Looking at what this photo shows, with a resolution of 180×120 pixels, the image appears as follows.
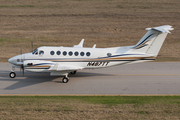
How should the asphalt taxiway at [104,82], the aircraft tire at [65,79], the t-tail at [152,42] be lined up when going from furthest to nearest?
1. the t-tail at [152,42]
2. the aircraft tire at [65,79]
3. the asphalt taxiway at [104,82]

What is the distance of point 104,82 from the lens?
60.3ft

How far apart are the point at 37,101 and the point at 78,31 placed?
27.3 metres

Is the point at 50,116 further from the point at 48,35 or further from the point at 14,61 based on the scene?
the point at 48,35

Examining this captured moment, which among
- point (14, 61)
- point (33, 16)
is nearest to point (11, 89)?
point (14, 61)

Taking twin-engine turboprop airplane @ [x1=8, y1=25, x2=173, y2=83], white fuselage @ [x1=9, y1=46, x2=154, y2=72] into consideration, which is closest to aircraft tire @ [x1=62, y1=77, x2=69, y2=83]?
twin-engine turboprop airplane @ [x1=8, y1=25, x2=173, y2=83]

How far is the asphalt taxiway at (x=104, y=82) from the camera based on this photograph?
16281mm

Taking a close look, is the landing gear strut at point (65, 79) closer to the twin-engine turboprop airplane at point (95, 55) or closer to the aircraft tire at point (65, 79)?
the aircraft tire at point (65, 79)

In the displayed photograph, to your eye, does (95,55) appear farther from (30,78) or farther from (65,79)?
(30,78)

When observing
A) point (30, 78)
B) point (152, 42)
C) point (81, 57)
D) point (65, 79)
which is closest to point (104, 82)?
point (81, 57)

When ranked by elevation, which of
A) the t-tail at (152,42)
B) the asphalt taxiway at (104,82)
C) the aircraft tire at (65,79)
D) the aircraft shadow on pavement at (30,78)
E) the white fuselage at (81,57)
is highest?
the t-tail at (152,42)

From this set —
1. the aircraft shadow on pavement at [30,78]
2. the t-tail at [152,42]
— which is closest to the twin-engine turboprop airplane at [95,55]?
the t-tail at [152,42]

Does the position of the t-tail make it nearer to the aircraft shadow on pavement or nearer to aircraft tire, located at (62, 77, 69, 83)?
the aircraft shadow on pavement

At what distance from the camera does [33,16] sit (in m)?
46.4

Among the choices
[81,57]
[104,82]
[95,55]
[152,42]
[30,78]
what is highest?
[152,42]
